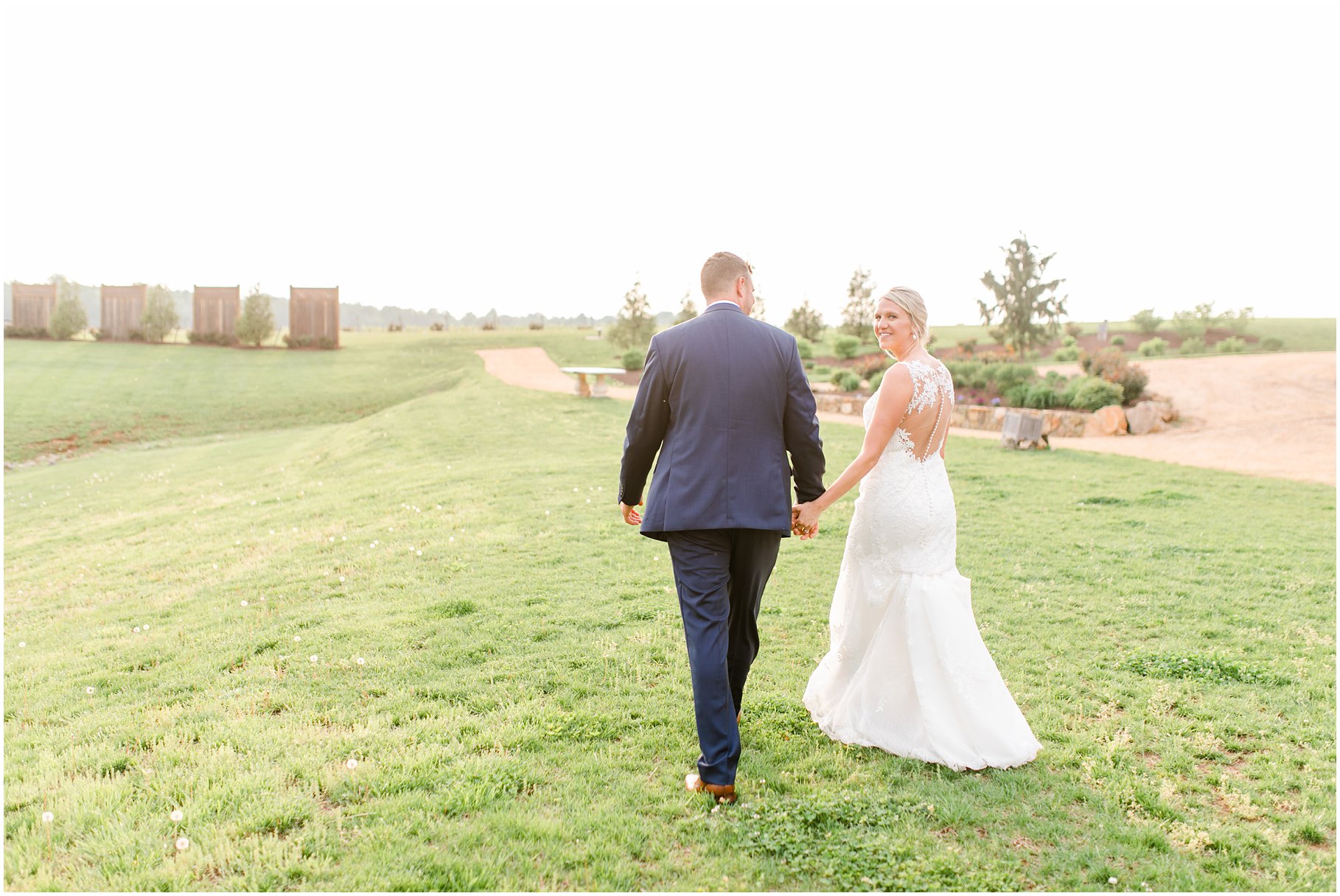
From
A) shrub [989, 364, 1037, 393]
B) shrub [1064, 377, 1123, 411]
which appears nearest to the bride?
shrub [1064, 377, 1123, 411]

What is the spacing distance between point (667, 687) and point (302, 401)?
26472 millimetres

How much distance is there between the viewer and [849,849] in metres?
3.21

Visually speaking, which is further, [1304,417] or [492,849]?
[1304,417]

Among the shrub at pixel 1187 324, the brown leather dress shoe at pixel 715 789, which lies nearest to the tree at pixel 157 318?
the brown leather dress shoe at pixel 715 789

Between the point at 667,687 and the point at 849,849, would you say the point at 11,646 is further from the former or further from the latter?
the point at 849,849

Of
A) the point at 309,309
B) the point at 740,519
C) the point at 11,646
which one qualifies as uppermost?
the point at 309,309

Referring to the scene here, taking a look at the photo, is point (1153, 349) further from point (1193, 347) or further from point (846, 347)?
point (846, 347)

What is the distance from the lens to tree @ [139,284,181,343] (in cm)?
4150

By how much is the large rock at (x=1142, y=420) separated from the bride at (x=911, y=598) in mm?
15475

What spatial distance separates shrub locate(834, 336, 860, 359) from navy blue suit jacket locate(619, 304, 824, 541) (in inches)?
1153

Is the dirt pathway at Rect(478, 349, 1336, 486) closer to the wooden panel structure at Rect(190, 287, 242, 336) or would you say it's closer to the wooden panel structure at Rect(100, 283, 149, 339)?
the wooden panel structure at Rect(190, 287, 242, 336)

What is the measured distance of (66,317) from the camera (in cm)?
4244

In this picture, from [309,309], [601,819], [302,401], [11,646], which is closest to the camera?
[601,819]

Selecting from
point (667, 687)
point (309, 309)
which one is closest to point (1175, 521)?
point (667, 687)
